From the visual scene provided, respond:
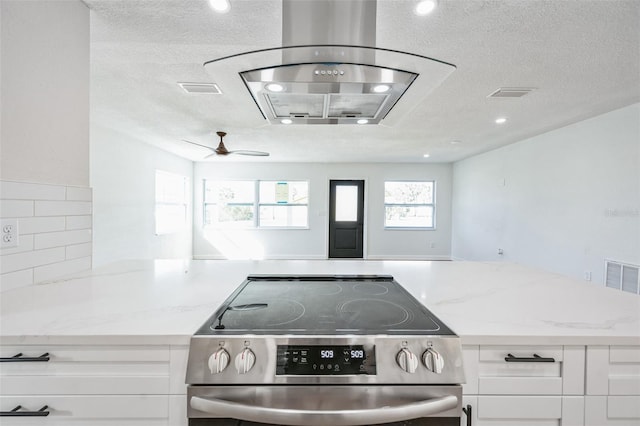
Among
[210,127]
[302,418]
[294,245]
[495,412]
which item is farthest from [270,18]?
[294,245]

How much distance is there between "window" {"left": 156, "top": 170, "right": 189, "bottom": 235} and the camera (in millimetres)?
5320

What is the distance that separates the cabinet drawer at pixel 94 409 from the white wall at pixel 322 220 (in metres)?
6.05

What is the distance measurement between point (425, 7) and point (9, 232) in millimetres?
2156

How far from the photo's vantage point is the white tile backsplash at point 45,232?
3.82ft

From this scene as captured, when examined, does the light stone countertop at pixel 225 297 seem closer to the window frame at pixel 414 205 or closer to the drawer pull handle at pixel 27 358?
the drawer pull handle at pixel 27 358

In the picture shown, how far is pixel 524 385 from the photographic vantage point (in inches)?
32.5

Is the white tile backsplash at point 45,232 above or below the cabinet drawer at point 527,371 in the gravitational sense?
above

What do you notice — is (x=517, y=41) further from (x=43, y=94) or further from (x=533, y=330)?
(x=43, y=94)

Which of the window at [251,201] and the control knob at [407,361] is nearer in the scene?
the control knob at [407,361]

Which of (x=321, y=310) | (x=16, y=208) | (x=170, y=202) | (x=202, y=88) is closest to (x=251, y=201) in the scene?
(x=170, y=202)

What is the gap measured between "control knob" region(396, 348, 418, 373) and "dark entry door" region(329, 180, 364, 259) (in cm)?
614

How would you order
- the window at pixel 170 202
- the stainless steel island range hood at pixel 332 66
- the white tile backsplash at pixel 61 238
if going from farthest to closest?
1. the window at pixel 170 202
2. the white tile backsplash at pixel 61 238
3. the stainless steel island range hood at pixel 332 66

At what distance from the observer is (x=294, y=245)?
6887mm

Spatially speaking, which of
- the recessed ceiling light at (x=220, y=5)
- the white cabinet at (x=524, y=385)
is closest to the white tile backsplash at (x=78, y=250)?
the recessed ceiling light at (x=220, y=5)
